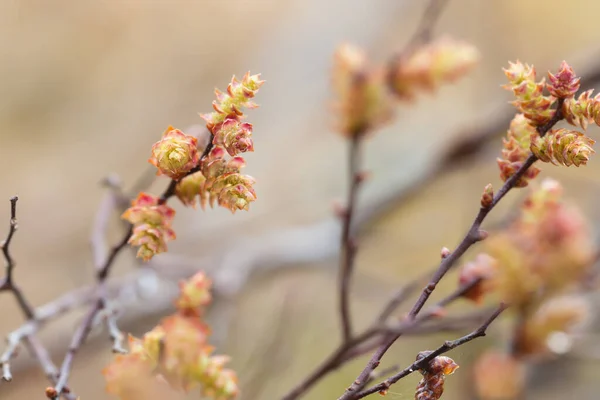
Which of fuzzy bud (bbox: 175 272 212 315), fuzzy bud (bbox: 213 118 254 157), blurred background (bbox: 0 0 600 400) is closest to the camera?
fuzzy bud (bbox: 213 118 254 157)

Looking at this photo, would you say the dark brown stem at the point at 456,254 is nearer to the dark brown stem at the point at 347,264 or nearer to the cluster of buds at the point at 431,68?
the dark brown stem at the point at 347,264

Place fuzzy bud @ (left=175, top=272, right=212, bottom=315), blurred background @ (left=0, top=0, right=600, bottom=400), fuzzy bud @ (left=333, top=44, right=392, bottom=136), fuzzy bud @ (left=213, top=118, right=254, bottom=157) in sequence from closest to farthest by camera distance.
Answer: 1. fuzzy bud @ (left=213, top=118, right=254, bottom=157)
2. fuzzy bud @ (left=175, top=272, right=212, bottom=315)
3. fuzzy bud @ (left=333, top=44, right=392, bottom=136)
4. blurred background @ (left=0, top=0, right=600, bottom=400)

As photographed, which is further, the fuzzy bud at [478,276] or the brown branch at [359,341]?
the fuzzy bud at [478,276]

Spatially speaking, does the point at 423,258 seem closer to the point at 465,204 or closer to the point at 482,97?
the point at 465,204

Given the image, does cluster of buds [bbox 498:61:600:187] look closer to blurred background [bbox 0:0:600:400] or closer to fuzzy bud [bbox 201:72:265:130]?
fuzzy bud [bbox 201:72:265:130]

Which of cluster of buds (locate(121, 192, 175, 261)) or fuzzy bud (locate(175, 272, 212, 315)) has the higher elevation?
cluster of buds (locate(121, 192, 175, 261))

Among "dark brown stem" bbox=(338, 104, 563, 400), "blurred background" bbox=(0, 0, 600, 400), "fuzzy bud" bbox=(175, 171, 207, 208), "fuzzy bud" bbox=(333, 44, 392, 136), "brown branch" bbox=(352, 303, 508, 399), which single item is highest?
"blurred background" bbox=(0, 0, 600, 400)

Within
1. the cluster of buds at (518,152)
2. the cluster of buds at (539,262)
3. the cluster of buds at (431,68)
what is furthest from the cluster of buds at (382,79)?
the cluster of buds at (518,152)

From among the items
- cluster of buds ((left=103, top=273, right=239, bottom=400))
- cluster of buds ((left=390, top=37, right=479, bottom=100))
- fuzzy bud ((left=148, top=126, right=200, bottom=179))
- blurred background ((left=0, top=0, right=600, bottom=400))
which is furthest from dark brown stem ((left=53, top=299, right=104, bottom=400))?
blurred background ((left=0, top=0, right=600, bottom=400))
